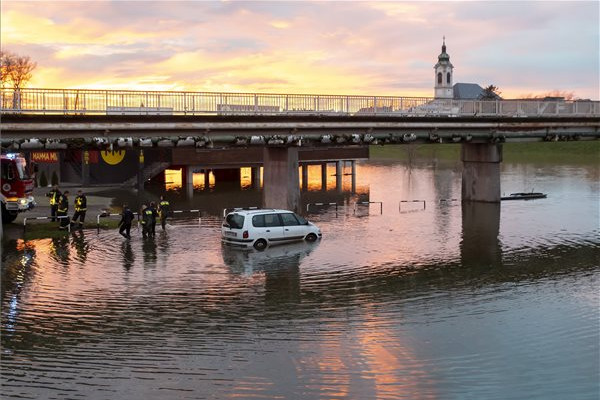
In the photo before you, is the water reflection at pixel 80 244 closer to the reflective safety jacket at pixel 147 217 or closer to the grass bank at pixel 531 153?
the reflective safety jacket at pixel 147 217

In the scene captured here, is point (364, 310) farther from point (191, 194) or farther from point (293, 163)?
point (191, 194)

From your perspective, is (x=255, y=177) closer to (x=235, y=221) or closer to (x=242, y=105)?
(x=242, y=105)

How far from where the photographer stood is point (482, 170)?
1975 inches

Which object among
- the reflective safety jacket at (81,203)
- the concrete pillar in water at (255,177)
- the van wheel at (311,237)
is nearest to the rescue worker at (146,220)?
the reflective safety jacket at (81,203)

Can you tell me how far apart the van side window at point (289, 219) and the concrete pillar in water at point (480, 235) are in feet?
23.0

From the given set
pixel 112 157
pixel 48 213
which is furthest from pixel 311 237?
pixel 112 157

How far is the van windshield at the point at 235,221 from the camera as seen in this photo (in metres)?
30.1

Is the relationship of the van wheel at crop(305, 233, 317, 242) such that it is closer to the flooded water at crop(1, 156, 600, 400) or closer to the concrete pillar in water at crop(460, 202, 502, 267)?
the flooded water at crop(1, 156, 600, 400)

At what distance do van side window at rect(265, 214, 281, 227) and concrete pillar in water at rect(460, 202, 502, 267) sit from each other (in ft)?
24.7

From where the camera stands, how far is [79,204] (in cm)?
3566

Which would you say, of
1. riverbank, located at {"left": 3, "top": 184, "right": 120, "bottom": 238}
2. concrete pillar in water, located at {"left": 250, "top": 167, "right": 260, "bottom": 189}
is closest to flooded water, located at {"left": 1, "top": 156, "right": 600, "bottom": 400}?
riverbank, located at {"left": 3, "top": 184, "right": 120, "bottom": 238}

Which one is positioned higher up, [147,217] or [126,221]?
[147,217]

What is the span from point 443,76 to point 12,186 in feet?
380

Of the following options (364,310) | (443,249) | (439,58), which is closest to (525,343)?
(364,310)
